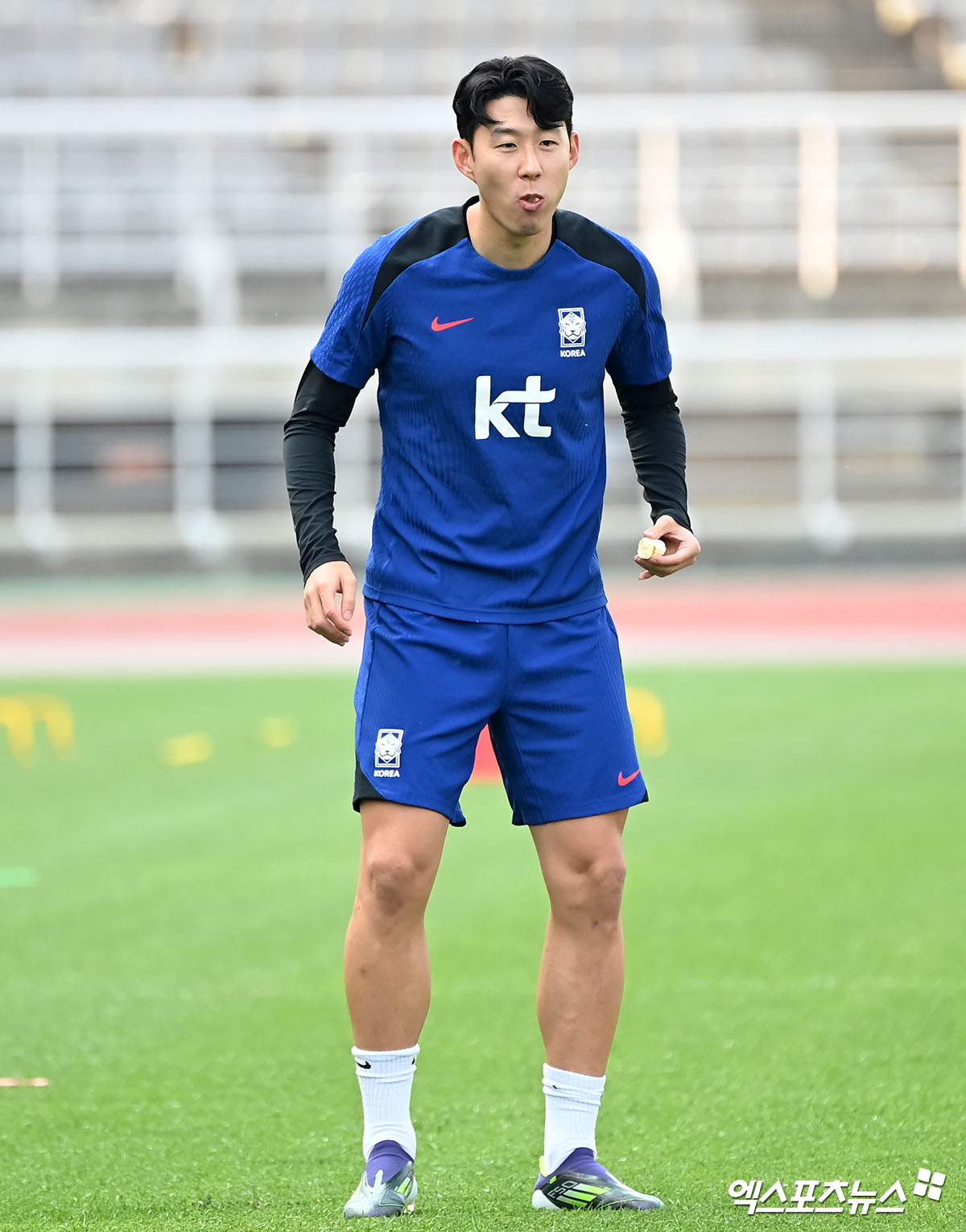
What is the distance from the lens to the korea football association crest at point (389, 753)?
3.24 m

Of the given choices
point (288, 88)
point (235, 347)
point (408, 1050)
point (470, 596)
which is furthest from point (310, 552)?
point (288, 88)

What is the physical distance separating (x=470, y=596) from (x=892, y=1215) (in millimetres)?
1251

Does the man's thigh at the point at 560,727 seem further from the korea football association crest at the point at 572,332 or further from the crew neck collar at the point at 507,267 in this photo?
the crew neck collar at the point at 507,267

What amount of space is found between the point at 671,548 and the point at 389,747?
0.64 metres

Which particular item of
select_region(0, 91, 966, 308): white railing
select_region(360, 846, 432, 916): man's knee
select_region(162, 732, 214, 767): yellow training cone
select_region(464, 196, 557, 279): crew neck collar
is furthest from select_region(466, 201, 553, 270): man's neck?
select_region(0, 91, 966, 308): white railing

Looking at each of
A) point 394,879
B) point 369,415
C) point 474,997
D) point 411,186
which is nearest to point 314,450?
point 394,879

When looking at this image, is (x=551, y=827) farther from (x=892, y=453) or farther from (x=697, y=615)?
(x=892, y=453)

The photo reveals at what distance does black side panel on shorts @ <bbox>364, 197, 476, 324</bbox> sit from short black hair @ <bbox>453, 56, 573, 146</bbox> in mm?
145

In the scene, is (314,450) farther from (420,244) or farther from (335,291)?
(335,291)

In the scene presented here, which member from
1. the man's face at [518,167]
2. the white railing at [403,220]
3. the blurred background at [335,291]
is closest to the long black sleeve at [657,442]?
the man's face at [518,167]

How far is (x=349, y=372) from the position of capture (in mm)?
3330

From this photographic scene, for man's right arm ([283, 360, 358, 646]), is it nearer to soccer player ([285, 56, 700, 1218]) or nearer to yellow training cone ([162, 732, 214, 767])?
soccer player ([285, 56, 700, 1218])

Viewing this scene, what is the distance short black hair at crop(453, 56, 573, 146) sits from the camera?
10.4 ft

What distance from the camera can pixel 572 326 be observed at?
10.8ft
